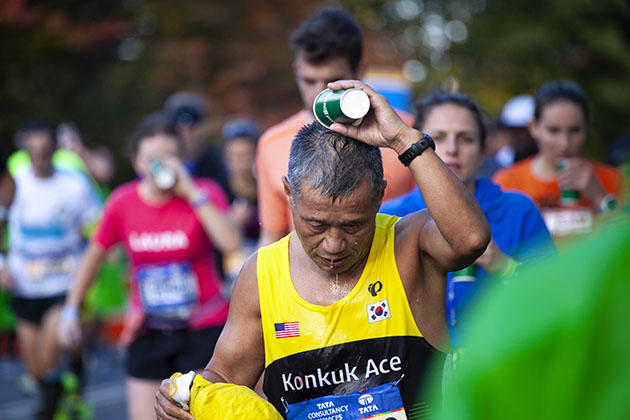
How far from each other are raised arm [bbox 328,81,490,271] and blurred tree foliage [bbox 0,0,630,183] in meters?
12.1

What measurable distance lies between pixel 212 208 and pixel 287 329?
2.90 m

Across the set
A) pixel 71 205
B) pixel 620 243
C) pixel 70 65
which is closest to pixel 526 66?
pixel 70 65

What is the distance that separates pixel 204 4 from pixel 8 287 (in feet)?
28.4

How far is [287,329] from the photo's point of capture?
238 cm

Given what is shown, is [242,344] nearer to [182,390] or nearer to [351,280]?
[182,390]

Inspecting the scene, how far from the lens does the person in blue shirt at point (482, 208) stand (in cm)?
321

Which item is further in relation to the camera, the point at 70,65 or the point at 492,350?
the point at 70,65

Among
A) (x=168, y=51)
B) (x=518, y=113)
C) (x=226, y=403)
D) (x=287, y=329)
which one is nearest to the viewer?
(x=226, y=403)

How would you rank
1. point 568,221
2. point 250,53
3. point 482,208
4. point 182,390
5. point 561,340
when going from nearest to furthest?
point 561,340, point 182,390, point 482,208, point 568,221, point 250,53

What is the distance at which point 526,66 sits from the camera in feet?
59.5

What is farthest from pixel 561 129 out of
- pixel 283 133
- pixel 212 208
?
pixel 212 208

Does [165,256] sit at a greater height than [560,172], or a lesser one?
lesser

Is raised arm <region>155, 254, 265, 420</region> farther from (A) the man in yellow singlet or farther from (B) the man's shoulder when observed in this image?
(B) the man's shoulder

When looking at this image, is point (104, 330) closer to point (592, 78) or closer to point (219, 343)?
point (219, 343)
